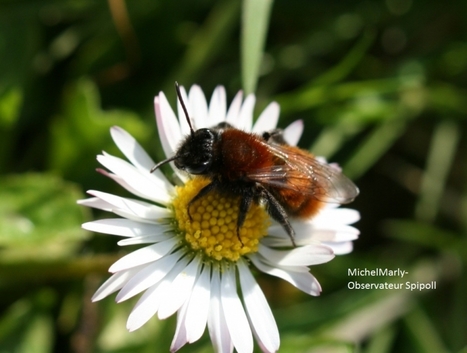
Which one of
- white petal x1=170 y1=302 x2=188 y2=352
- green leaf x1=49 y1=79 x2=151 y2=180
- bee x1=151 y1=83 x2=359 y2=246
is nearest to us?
white petal x1=170 y1=302 x2=188 y2=352

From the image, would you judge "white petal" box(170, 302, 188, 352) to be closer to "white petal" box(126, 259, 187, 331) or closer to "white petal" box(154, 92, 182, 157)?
"white petal" box(126, 259, 187, 331)

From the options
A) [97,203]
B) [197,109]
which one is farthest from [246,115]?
[97,203]

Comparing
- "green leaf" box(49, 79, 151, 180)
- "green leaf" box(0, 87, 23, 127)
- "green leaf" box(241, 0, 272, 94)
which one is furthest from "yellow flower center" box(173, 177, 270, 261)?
"green leaf" box(0, 87, 23, 127)

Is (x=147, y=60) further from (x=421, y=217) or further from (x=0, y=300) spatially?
(x=421, y=217)

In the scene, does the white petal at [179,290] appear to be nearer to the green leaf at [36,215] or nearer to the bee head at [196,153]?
the bee head at [196,153]

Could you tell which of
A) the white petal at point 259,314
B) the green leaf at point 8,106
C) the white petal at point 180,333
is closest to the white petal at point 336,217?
the white petal at point 259,314
